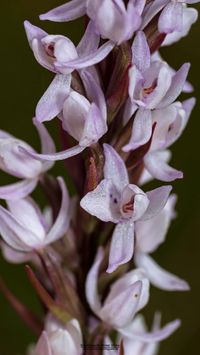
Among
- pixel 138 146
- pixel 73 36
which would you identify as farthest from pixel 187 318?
pixel 138 146

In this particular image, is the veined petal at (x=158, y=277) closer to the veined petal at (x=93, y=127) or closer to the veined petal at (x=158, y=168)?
the veined petal at (x=158, y=168)

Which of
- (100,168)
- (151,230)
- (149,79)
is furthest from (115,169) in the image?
(151,230)

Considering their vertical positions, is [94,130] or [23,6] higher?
[94,130]

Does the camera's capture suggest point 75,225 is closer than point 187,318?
Yes

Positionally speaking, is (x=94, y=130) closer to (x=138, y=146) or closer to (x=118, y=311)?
(x=138, y=146)

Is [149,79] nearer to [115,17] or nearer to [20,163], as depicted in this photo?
[115,17]

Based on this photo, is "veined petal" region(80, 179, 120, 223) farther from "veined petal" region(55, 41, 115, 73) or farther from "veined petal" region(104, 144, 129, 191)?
"veined petal" region(55, 41, 115, 73)

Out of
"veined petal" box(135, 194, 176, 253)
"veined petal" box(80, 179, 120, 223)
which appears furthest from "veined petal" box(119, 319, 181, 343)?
"veined petal" box(80, 179, 120, 223)
